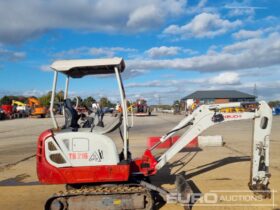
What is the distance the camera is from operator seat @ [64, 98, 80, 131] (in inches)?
285

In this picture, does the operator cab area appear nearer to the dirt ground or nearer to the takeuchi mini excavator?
the takeuchi mini excavator

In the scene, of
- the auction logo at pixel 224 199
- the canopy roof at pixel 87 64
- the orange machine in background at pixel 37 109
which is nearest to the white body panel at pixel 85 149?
the canopy roof at pixel 87 64

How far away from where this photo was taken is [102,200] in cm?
642

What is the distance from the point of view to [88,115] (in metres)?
8.09

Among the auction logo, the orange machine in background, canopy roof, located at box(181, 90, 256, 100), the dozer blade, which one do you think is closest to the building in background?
canopy roof, located at box(181, 90, 256, 100)

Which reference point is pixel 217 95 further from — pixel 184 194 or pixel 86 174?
pixel 86 174

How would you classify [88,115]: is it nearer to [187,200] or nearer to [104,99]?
[104,99]

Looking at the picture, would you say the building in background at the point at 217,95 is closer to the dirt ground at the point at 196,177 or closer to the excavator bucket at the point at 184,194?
the dirt ground at the point at 196,177

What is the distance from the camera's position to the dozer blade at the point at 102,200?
642 cm

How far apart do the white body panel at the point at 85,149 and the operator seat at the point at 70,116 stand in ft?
1.85

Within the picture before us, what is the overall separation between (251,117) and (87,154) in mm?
3262

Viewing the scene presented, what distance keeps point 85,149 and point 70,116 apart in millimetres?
907

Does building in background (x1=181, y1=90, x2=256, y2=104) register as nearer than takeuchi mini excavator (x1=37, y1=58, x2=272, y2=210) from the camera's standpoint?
No

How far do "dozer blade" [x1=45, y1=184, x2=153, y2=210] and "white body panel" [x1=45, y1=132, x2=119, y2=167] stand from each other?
508 millimetres
